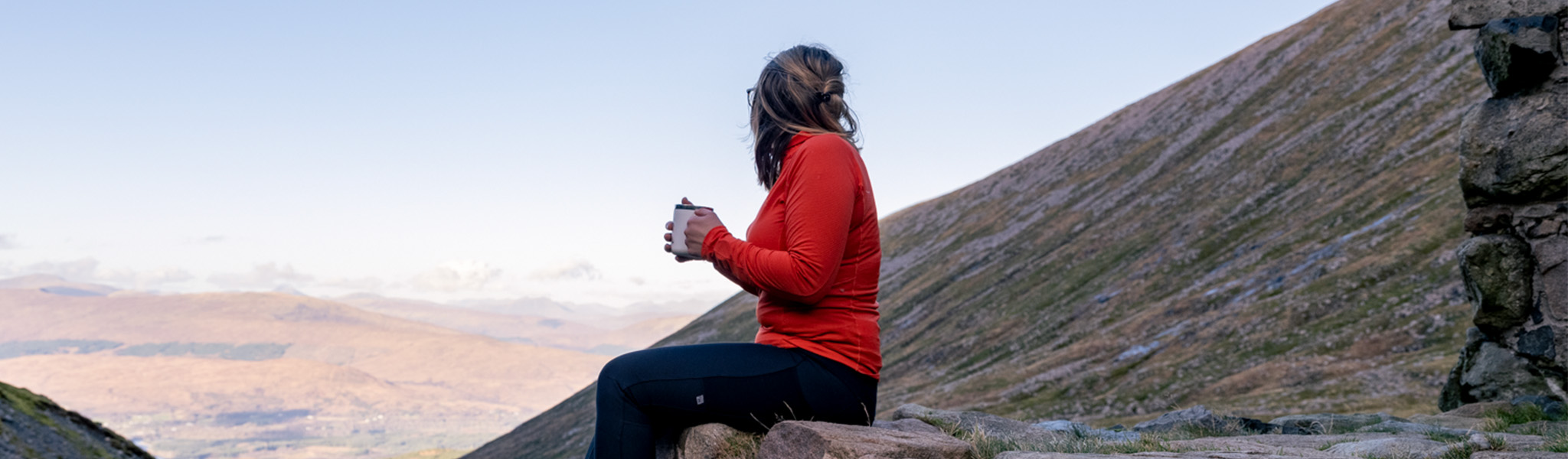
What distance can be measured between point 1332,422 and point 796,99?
8274 mm

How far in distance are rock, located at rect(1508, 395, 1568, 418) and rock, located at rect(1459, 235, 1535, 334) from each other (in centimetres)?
90

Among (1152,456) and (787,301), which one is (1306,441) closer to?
(1152,456)

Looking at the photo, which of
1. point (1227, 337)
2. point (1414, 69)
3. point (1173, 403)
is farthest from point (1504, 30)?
point (1414, 69)

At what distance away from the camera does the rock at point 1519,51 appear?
10.6m

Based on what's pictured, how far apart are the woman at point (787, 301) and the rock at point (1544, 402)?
9382mm

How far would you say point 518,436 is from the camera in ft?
259

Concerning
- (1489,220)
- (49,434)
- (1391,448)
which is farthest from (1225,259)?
(49,434)

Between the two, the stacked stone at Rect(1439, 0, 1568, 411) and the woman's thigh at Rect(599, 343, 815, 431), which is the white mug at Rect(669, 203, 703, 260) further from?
the stacked stone at Rect(1439, 0, 1568, 411)

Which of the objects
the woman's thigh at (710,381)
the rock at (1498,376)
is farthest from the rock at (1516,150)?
the woman's thigh at (710,381)

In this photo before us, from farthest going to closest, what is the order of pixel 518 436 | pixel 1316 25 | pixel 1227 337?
pixel 518 436 < pixel 1316 25 < pixel 1227 337

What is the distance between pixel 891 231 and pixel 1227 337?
2716 inches

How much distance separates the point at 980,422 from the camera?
9.26 meters

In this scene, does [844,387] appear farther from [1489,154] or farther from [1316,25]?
[1316,25]

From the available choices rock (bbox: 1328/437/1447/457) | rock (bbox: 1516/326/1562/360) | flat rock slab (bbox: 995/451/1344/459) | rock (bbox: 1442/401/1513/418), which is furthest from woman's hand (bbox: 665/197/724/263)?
rock (bbox: 1516/326/1562/360)
